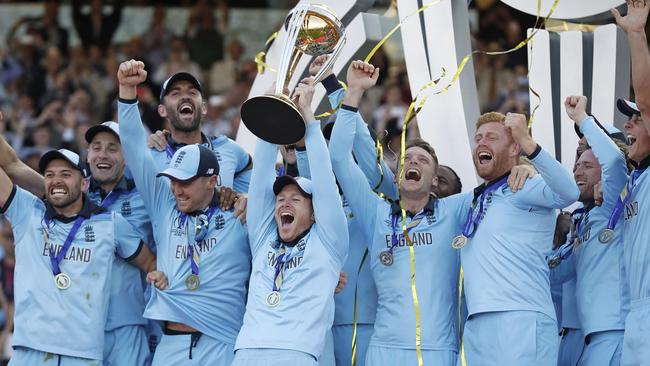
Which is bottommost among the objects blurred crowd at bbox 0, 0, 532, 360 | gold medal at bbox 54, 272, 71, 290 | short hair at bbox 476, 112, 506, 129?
gold medal at bbox 54, 272, 71, 290

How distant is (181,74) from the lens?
8.17 metres

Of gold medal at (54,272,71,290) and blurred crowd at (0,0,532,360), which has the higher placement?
blurred crowd at (0,0,532,360)

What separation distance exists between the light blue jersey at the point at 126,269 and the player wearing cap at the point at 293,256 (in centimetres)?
95

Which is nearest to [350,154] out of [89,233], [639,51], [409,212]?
[409,212]

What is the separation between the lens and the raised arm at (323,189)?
7125 mm

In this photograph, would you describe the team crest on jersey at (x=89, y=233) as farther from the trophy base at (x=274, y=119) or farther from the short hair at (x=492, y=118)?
the short hair at (x=492, y=118)

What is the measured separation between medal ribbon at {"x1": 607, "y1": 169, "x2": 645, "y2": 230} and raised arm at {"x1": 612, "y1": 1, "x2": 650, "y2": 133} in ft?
1.07

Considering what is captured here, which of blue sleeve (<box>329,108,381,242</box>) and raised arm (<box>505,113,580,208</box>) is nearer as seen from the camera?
raised arm (<box>505,113,580,208</box>)

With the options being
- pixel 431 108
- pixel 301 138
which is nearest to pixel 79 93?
pixel 431 108

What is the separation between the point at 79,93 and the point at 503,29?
5.11 metres

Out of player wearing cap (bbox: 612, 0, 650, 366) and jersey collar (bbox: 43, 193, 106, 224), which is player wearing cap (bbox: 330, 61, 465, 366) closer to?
player wearing cap (bbox: 612, 0, 650, 366)

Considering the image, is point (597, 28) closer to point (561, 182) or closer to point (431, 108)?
point (431, 108)

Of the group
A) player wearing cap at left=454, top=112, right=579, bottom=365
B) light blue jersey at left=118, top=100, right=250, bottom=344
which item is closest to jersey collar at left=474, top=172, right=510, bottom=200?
player wearing cap at left=454, top=112, right=579, bottom=365

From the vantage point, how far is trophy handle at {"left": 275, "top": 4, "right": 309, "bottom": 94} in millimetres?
7120
